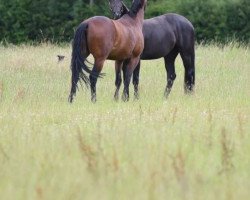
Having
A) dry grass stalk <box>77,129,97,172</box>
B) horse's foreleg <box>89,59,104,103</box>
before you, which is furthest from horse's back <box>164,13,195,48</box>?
dry grass stalk <box>77,129,97,172</box>

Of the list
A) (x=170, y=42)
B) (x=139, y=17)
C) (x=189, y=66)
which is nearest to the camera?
(x=139, y=17)

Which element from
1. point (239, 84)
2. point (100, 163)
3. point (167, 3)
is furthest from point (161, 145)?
point (167, 3)

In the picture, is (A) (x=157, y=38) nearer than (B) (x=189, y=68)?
Yes

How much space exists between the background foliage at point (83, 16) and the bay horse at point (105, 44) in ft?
43.0

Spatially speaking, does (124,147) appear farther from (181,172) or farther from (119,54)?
(119,54)

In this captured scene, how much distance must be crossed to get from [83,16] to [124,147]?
77.6ft

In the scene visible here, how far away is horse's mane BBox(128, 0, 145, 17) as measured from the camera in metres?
13.6

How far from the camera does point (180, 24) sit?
1495cm

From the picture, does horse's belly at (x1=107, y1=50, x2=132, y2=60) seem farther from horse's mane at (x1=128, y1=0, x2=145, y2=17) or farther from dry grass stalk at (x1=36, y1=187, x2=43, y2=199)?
dry grass stalk at (x1=36, y1=187, x2=43, y2=199)

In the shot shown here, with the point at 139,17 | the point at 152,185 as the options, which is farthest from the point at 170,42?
the point at 152,185

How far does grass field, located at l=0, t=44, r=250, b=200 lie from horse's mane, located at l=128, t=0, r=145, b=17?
1.54 m

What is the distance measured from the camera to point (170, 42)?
1481cm

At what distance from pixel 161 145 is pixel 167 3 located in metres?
22.6

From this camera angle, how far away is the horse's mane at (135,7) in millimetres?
13648
